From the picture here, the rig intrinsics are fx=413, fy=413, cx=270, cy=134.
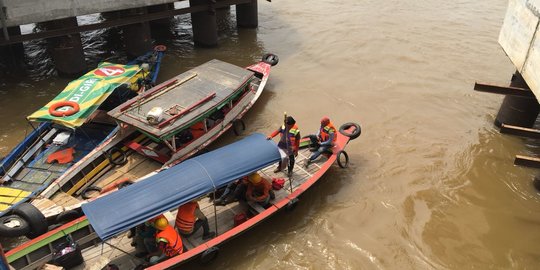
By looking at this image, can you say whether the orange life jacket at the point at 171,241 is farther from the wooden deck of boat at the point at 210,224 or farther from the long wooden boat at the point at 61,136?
the long wooden boat at the point at 61,136

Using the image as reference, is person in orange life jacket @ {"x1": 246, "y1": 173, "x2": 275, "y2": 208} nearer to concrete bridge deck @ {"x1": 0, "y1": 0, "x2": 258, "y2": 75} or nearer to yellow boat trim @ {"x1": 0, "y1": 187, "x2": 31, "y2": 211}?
yellow boat trim @ {"x1": 0, "y1": 187, "x2": 31, "y2": 211}

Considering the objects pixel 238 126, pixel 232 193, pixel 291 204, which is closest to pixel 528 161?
pixel 291 204

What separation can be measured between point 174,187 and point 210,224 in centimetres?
182

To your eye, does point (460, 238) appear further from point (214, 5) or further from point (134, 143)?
point (214, 5)

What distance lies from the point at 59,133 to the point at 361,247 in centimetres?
867

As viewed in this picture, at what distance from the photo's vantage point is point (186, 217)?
330 inches

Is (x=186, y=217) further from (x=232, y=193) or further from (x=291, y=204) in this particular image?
(x=291, y=204)

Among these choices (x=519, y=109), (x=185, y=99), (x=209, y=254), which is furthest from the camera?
(x=519, y=109)

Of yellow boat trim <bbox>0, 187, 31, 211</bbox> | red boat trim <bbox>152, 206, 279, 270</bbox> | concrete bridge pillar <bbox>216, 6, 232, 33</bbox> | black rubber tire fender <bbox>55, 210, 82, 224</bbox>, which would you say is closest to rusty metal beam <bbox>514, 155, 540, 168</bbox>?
red boat trim <bbox>152, 206, 279, 270</bbox>

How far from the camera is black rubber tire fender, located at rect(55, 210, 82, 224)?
898 cm

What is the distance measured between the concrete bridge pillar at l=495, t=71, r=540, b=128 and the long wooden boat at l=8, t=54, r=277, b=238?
27.1ft

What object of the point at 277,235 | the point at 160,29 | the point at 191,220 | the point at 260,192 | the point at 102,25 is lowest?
the point at 277,235

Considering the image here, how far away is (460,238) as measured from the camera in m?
9.87

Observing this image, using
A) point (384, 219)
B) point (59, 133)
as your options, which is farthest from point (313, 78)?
point (59, 133)
